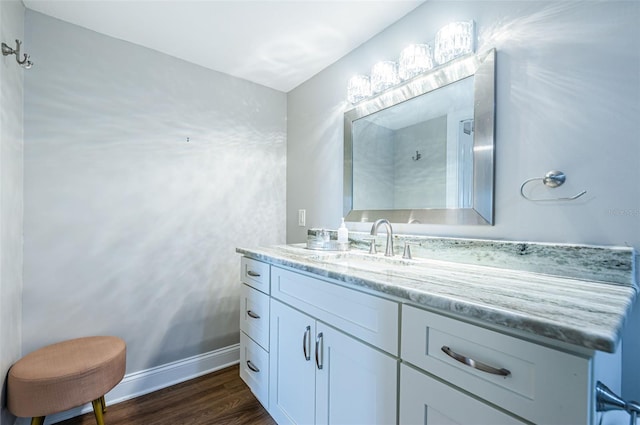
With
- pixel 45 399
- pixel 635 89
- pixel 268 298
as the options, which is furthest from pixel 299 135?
pixel 45 399

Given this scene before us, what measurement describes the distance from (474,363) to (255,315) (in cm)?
114

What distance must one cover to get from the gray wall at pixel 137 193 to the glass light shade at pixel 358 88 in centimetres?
82

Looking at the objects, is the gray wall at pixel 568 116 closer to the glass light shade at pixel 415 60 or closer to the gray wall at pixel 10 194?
the glass light shade at pixel 415 60

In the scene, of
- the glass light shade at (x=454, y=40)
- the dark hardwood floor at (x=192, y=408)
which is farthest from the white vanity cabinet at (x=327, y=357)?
the glass light shade at (x=454, y=40)

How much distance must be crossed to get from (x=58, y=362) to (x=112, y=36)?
5.74 feet

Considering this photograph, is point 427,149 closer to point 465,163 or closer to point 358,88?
point 465,163

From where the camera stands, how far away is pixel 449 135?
130 cm

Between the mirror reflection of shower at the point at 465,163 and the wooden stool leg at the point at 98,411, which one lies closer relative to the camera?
the mirror reflection of shower at the point at 465,163

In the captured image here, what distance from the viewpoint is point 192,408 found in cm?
163

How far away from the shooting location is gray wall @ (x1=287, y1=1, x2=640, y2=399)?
2.79 feet

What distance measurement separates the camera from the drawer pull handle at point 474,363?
0.60 m

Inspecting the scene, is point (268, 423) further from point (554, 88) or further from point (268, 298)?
point (554, 88)

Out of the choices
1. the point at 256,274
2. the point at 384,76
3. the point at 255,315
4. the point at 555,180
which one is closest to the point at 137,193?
the point at 256,274

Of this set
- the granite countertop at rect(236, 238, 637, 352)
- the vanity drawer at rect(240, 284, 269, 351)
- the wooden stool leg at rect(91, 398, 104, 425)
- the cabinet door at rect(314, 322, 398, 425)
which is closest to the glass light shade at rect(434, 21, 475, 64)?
the granite countertop at rect(236, 238, 637, 352)
